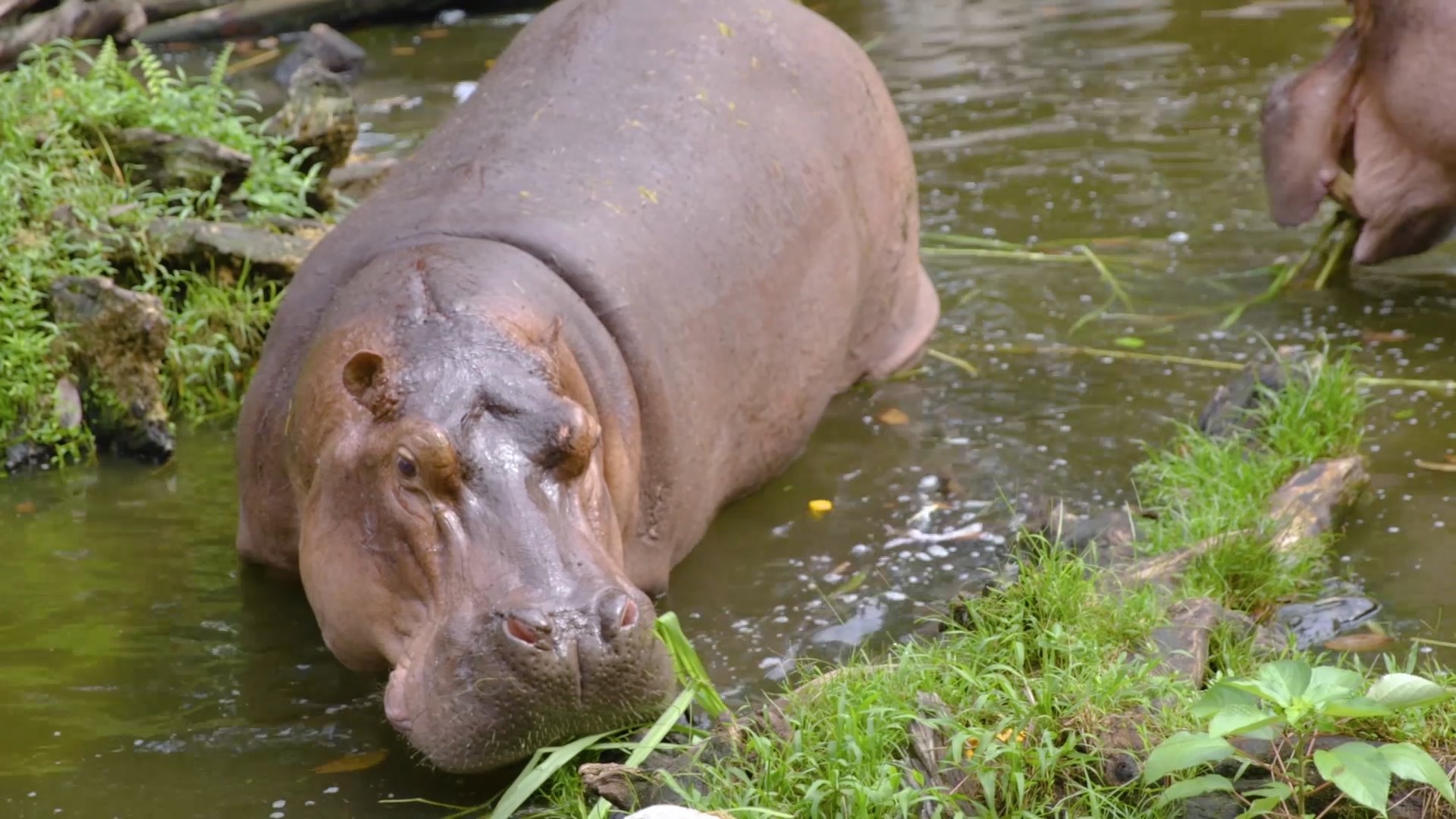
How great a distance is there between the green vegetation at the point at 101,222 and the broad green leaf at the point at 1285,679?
142 inches

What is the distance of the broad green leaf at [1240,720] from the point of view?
2.87 meters

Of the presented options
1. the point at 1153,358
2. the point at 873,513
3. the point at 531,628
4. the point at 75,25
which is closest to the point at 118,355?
the point at 873,513

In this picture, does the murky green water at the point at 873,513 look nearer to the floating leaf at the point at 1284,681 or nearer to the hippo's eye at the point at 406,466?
the hippo's eye at the point at 406,466

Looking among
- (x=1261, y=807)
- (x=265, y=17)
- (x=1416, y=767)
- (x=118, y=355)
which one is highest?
(x=1416, y=767)

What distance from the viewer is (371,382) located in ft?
12.4

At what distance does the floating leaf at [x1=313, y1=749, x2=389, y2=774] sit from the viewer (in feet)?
12.4

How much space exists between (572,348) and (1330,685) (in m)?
1.87

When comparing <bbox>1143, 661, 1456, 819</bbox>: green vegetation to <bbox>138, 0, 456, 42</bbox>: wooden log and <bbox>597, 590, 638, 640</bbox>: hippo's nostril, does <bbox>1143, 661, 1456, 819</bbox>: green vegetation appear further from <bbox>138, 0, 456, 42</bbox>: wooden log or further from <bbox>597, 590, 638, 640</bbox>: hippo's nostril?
<bbox>138, 0, 456, 42</bbox>: wooden log

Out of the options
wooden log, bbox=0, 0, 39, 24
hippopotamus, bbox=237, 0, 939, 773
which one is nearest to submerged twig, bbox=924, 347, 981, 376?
hippopotamus, bbox=237, 0, 939, 773

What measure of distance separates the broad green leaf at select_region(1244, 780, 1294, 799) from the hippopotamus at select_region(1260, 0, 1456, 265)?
Result: 11.3 feet

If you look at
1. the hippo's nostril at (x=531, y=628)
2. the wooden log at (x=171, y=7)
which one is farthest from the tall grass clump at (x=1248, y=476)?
the wooden log at (x=171, y=7)

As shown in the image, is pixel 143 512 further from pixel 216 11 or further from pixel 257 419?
pixel 216 11

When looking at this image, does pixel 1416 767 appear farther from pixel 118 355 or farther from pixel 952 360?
pixel 118 355

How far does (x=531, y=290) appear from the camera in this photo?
13.7 feet
